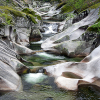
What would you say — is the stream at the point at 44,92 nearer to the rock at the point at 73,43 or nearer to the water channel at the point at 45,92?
the water channel at the point at 45,92

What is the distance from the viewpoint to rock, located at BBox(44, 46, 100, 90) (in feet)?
24.5

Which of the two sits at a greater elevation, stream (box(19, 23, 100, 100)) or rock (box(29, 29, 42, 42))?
rock (box(29, 29, 42, 42))

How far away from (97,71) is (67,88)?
7.72 feet

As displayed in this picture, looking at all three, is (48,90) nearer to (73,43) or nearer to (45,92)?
(45,92)

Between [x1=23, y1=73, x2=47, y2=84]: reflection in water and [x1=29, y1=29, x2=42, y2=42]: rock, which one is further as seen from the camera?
[x1=29, y1=29, x2=42, y2=42]: rock

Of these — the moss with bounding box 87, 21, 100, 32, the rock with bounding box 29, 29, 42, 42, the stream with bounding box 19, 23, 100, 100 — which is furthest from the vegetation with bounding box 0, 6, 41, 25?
the moss with bounding box 87, 21, 100, 32

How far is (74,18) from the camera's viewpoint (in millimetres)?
20078

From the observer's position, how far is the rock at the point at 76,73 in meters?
7.47

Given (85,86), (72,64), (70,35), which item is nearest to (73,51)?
(70,35)

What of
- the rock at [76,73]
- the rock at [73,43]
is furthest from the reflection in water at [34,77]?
the rock at [73,43]

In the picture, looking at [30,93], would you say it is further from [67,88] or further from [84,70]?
[84,70]

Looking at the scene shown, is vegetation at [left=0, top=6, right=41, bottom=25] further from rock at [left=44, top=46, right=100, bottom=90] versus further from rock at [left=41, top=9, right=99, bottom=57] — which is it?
rock at [left=44, top=46, right=100, bottom=90]

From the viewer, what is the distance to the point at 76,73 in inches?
344

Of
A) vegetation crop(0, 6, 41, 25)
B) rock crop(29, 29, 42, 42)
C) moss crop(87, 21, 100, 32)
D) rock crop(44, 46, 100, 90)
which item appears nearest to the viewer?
rock crop(44, 46, 100, 90)
